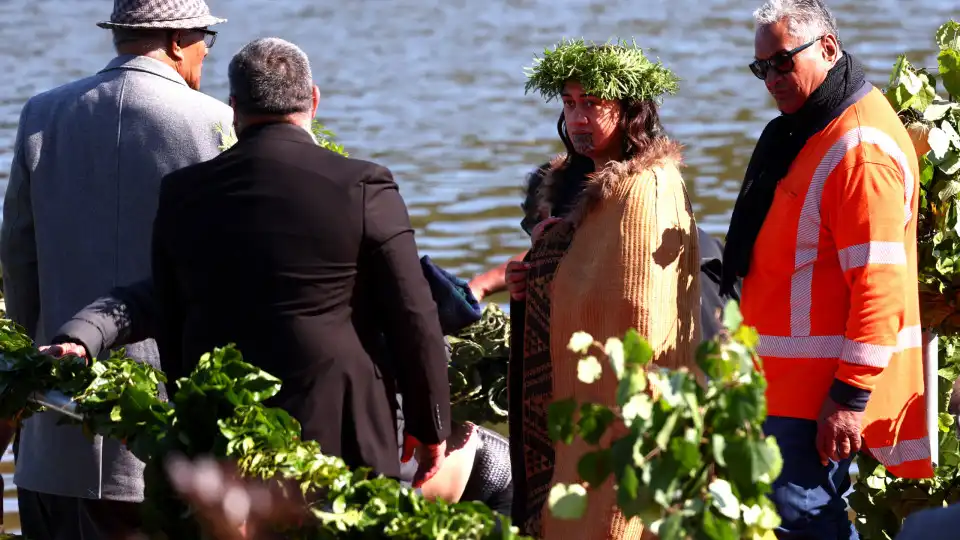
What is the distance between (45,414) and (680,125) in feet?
31.7

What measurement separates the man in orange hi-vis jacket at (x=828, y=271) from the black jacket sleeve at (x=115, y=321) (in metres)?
1.56

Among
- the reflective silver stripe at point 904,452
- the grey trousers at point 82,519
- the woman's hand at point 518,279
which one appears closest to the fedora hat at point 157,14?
the woman's hand at point 518,279

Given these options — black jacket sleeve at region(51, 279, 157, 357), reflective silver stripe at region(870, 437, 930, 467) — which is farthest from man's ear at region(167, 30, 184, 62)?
reflective silver stripe at region(870, 437, 930, 467)

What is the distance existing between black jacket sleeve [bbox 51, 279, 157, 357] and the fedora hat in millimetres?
871

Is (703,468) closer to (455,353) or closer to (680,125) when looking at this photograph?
(455,353)

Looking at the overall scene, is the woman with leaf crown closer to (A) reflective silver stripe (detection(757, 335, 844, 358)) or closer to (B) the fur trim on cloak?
(B) the fur trim on cloak

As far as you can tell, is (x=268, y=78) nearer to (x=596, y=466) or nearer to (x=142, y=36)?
(x=142, y=36)

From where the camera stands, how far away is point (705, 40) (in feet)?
59.1

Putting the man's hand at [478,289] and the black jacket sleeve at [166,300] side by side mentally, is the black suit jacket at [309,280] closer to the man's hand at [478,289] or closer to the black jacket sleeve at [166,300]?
the black jacket sleeve at [166,300]

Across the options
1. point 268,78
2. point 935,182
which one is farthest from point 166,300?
point 935,182

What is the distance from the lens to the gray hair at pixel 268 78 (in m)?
3.72

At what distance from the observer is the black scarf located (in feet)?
14.0

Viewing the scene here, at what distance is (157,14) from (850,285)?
205cm

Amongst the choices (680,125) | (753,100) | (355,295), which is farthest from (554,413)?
(753,100)
